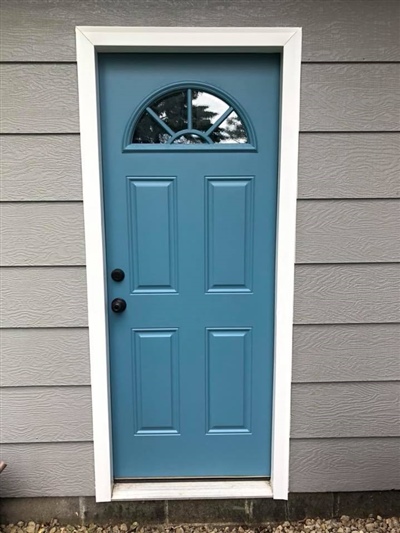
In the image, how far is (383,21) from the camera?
1652mm

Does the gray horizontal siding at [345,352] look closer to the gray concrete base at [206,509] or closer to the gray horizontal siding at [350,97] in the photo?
the gray concrete base at [206,509]

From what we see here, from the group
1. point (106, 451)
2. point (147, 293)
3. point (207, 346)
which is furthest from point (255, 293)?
point (106, 451)

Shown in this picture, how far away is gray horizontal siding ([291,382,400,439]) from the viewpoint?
1877 millimetres

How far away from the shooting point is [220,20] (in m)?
1.63

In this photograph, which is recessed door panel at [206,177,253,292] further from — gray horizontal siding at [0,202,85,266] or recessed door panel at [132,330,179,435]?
gray horizontal siding at [0,202,85,266]

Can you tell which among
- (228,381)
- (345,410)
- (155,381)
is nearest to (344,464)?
(345,410)

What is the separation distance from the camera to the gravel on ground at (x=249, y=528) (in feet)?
6.34

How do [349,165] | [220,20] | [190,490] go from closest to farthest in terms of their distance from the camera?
1. [220,20]
2. [349,165]
3. [190,490]

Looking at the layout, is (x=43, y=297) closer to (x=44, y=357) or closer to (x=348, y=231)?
(x=44, y=357)

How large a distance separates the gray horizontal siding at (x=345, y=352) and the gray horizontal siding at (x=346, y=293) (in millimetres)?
48

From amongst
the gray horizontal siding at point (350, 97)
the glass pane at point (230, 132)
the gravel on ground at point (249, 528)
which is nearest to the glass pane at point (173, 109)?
the glass pane at point (230, 132)

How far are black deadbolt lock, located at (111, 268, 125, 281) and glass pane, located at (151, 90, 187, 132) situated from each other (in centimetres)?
67

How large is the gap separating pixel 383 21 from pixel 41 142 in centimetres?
148

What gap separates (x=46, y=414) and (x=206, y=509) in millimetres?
890
